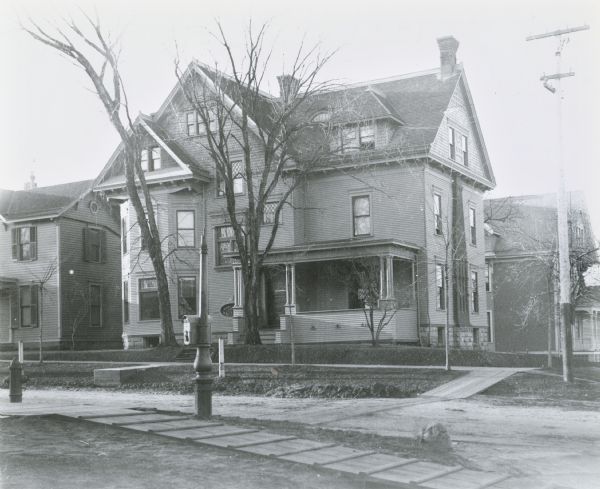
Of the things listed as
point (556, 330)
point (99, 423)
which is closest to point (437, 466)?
point (99, 423)

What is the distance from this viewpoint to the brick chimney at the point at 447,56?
33125mm

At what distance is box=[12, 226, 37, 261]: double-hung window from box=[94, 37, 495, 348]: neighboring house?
536 cm

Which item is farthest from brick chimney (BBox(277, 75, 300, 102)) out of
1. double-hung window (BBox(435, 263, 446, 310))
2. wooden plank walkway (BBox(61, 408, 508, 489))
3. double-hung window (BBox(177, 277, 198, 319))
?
wooden plank walkway (BBox(61, 408, 508, 489))

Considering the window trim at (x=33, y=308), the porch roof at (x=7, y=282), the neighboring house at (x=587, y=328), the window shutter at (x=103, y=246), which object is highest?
the window shutter at (x=103, y=246)

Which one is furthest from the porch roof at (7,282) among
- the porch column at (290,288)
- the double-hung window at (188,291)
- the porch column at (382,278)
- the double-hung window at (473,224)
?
the double-hung window at (473,224)

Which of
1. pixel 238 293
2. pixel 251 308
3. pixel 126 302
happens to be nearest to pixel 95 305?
pixel 126 302

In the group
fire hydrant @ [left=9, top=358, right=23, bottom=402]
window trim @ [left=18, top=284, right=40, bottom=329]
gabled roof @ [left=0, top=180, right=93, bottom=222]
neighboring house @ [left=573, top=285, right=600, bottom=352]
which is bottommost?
neighboring house @ [left=573, top=285, right=600, bottom=352]

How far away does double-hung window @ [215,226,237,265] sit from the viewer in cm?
3291

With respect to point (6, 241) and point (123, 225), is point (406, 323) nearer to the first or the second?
point (123, 225)

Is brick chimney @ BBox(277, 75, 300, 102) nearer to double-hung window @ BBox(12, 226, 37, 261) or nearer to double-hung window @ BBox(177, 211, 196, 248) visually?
double-hung window @ BBox(177, 211, 196, 248)

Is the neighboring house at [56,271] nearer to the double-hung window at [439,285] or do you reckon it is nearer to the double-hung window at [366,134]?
the double-hung window at [366,134]

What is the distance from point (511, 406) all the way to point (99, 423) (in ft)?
28.6

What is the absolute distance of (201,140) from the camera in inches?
1325

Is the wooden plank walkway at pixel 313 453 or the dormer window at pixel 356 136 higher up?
the dormer window at pixel 356 136
